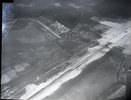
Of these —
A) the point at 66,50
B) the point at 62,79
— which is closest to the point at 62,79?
the point at 62,79

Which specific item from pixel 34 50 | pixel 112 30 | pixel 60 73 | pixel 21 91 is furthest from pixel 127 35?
pixel 21 91

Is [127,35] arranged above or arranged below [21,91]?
above

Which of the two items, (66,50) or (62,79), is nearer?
(62,79)

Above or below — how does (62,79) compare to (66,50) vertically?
below

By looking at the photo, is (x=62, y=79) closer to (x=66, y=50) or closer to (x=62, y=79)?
(x=62, y=79)

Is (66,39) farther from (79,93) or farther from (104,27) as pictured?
(79,93)

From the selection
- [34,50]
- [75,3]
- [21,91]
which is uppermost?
[75,3]

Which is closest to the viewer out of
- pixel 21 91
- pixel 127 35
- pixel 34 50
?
pixel 21 91

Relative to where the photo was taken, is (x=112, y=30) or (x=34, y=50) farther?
(x=112, y=30)
